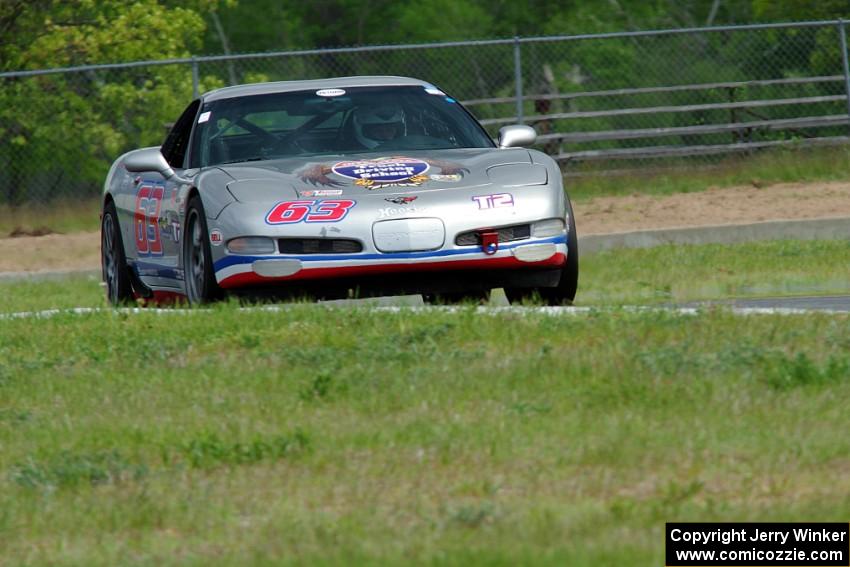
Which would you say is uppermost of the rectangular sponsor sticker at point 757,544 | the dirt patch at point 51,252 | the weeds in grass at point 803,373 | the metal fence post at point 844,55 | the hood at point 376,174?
the rectangular sponsor sticker at point 757,544

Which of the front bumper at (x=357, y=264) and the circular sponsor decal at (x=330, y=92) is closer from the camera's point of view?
the front bumper at (x=357, y=264)

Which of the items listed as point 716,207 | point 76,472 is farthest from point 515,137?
point 716,207

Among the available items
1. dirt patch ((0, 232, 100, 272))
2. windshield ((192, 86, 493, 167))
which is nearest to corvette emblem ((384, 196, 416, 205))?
windshield ((192, 86, 493, 167))

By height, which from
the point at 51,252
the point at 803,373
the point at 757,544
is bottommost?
the point at 51,252

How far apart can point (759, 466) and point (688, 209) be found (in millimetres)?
14154

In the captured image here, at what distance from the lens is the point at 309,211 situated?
8641 mm

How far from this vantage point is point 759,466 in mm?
4801

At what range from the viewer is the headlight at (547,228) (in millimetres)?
8844

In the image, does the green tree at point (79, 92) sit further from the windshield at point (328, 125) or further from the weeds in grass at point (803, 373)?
the weeds in grass at point (803, 373)

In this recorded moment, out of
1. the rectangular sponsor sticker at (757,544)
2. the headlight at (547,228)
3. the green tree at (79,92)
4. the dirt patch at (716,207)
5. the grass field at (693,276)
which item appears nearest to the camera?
the rectangular sponsor sticker at (757,544)

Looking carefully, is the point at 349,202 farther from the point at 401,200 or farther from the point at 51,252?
the point at 51,252

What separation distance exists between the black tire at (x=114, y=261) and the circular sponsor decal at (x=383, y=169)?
7.83 ft

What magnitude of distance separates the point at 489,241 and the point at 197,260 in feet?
5.48

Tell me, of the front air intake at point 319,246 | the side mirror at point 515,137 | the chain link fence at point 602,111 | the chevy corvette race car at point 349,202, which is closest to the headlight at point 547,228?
the chevy corvette race car at point 349,202
